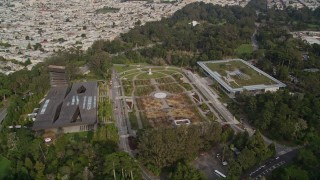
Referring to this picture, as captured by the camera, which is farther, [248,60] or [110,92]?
[248,60]

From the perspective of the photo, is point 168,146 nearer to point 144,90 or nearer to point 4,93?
point 144,90

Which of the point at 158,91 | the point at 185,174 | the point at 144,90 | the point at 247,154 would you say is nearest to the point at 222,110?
the point at 158,91

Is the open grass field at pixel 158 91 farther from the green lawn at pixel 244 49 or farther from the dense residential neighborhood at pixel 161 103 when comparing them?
the green lawn at pixel 244 49

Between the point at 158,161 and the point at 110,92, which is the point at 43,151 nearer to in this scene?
the point at 158,161

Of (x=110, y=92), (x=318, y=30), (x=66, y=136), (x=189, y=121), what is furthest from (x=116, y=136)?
(x=318, y=30)

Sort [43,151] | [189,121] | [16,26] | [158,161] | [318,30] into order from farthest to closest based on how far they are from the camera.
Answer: [16,26] → [318,30] → [189,121] → [43,151] → [158,161]

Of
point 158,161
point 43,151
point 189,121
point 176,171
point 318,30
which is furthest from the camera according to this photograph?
point 318,30

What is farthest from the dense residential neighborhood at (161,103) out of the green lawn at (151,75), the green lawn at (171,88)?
the green lawn at (171,88)
